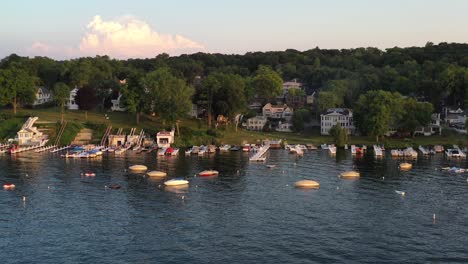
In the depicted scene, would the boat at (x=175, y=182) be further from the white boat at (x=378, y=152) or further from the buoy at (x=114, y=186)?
the white boat at (x=378, y=152)

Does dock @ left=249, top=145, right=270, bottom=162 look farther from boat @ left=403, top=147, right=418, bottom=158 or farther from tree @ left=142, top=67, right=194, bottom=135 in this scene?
boat @ left=403, top=147, right=418, bottom=158

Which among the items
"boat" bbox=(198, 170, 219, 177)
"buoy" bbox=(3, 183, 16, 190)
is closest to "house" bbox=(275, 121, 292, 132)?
"boat" bbox=(198, 170, 219, 177)

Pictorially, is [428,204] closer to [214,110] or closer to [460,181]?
[460,181]

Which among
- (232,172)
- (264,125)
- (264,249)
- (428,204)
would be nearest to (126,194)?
(232,172)

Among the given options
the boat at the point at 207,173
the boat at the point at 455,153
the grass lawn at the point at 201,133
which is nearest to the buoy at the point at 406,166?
the boat at the point at 455,153

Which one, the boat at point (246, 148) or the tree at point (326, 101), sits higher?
the tree at point (326, 101)

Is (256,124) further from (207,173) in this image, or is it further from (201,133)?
(207,173)

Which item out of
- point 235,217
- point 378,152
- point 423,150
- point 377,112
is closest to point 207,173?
point 235,217

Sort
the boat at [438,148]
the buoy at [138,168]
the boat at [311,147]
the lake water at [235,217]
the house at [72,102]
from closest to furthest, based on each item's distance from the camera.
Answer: the lake water at [235,217], the buoy at [138,168], the boat at [438,148], the boat at [311,147], the house at [72,102]
